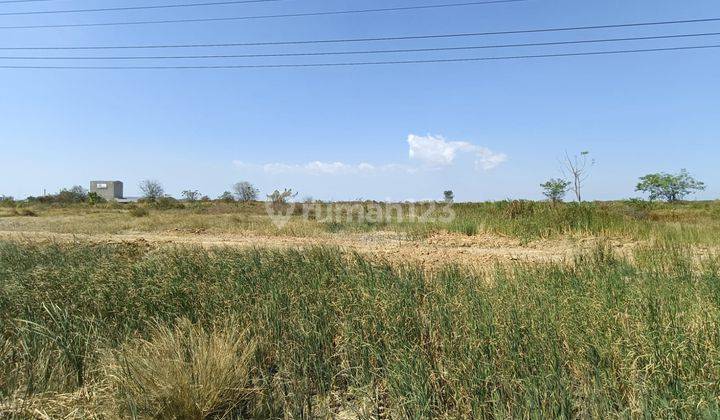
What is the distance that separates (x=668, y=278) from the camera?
215 inches

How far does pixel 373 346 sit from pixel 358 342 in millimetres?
185

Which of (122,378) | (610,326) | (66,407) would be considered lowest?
(66,407)

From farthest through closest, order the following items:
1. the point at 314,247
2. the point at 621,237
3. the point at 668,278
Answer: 1. the point at 621,237
2. the point at 314,247
3. the point at 668,278

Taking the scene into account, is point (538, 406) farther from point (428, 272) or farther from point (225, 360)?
point (428, 272)

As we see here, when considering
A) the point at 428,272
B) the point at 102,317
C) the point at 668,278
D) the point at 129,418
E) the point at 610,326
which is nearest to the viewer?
the point at 129,418

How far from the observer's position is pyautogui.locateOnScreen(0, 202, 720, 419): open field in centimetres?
301

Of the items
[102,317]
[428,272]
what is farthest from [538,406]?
[102,317]

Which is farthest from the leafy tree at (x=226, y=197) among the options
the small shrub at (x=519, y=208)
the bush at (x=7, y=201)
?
the small shrub at (x=519, y=208)

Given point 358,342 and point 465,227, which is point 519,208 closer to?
point 465,227

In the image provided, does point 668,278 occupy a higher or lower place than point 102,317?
higher

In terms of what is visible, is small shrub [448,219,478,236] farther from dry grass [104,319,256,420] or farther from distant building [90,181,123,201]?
Result: distant building [90,181,123,201]

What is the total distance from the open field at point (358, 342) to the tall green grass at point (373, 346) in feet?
0.06

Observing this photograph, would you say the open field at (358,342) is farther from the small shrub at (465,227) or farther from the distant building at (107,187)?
the distant building at (107,187)

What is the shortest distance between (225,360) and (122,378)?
83 cm
